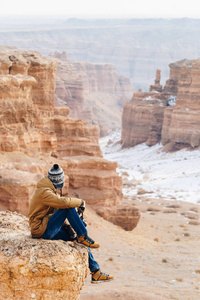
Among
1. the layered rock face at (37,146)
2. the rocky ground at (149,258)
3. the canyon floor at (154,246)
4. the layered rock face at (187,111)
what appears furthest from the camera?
the layered rock face at (187,111)

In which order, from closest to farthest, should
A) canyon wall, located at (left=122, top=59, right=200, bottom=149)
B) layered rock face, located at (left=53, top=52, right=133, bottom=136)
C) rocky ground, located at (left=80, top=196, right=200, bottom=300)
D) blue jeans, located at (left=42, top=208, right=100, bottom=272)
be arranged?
blue jeans, located at (left=42, top=208, right=100, bottom=272), rocky ground, located at (left=80, top=196, right=200, bottom=300), canyon wall, located at (left=122, top=59, right=200, bottom=149), layered rock face, located at (left=53, top=52, right=133, bottom=136)

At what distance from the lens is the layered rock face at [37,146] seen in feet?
49.9

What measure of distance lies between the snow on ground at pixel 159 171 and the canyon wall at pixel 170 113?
1.53 m

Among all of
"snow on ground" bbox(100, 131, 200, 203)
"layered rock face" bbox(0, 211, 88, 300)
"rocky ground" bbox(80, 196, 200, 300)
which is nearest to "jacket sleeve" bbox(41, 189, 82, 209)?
"layered rock face" bbox(0, 211, 88, 300)

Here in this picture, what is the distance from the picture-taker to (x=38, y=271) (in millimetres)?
5938

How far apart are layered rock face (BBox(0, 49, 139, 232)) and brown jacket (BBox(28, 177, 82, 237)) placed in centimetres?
808

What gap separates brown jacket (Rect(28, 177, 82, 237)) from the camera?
21.5 feet

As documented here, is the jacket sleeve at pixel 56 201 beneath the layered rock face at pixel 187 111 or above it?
above

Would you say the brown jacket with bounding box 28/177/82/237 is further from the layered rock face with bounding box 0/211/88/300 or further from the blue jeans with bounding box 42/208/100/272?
the layered rock face with bounding box 0/211/88/300

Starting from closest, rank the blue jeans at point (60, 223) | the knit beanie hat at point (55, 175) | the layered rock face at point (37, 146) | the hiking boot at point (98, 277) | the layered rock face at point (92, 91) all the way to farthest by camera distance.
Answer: the blue jeans at point (60, 223), the knit beanie hat at point (55, 175), the hiking boot at point (98, 277), the layered rock face at point (37, 146), the layered rock face at point (92, 91)

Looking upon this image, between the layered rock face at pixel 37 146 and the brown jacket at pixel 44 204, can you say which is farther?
the layered rock face at pixel 37 146

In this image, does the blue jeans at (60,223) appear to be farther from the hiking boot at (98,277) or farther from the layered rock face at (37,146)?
the layered rock face at (37,146)

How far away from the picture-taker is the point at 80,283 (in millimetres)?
6379

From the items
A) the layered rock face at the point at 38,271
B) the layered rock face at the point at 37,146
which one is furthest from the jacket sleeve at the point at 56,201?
the layered rock face at the point at 37,146
